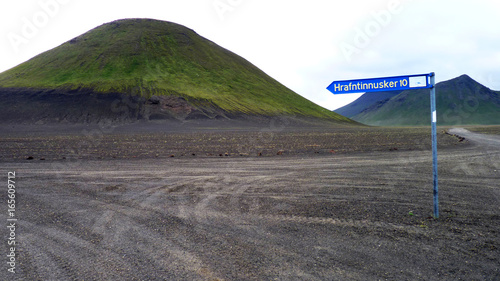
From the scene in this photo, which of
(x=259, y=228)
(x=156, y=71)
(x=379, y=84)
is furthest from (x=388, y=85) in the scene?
(x=156, y=71)

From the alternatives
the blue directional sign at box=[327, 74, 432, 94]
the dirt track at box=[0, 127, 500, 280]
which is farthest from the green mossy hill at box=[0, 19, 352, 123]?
the blue directional sign at box=[327, 74, 432, 94]

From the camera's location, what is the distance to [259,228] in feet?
19.1

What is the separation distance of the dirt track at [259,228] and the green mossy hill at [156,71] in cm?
7148

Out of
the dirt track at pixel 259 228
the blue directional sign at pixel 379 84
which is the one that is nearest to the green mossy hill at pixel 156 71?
the dirt track at pixel 259 228

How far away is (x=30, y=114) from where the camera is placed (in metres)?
70.2

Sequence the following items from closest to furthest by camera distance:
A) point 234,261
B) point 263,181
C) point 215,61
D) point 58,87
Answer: point 234,261, point 263,181, point 58,87, point 215,61

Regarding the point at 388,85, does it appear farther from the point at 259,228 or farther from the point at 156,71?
the point at 156,71

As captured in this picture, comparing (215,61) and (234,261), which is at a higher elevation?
(215,61)

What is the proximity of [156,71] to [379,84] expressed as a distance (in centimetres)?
9738

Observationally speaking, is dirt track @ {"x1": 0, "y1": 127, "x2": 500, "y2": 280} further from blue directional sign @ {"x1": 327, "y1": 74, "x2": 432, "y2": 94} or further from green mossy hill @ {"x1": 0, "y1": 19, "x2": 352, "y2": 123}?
green mossy hill @ {"x1": 0, "y1": 19, "x2": 352, "y2": 123}

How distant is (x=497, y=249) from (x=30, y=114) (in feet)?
280

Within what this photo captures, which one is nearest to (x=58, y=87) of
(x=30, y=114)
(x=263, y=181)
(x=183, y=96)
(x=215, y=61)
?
(x=30, y=114)

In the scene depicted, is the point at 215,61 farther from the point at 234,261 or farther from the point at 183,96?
the point at 234,261

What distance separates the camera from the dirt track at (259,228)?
167 inches
